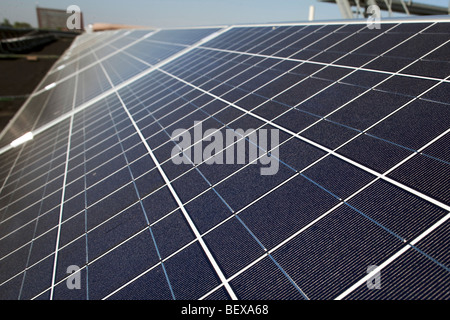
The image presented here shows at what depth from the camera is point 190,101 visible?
366 inches

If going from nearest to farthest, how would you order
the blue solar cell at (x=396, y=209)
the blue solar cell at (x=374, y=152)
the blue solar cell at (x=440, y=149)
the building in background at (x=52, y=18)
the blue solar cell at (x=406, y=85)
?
1. the blue solar cell at (x=396, y=209)
2. the blue solar cell at (x=440, y=149)
3. the blue solar cell at (x=374, y=152)
4. the blue solar cell at (x=406, y=85)
5. the building in background at (x=52, y=18)

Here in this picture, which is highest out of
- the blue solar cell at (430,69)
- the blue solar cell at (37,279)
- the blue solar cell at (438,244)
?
the blue solar cell at (430,69)

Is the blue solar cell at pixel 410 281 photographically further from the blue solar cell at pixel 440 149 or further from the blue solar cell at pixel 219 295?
the blue solar cell at pixel 440 149

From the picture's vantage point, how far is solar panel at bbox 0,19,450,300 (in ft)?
11.2

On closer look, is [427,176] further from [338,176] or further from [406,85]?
[406,85]

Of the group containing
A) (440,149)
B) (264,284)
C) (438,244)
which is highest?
(440,149)

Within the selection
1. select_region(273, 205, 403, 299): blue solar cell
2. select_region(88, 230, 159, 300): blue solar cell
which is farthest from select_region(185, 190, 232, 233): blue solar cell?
select_region(273, 205, 403, 299): blue solar cell

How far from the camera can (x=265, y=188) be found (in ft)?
15.7

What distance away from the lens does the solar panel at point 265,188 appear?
3.43 metres

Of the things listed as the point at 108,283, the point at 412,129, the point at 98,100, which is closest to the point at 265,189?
the point at 412,129

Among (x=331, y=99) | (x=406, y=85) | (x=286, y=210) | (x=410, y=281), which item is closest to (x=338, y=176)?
(x=286, y=210)

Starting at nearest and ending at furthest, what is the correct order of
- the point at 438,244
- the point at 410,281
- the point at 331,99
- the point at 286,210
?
the point at 410,281
the point at 438,244
the point at 286,210
the point at 331,99

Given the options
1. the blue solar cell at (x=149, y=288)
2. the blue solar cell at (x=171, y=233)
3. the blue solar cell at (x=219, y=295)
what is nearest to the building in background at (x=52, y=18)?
the blue solar cell at (x=171, y=233)

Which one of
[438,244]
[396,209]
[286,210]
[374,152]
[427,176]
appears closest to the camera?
[438,244]
